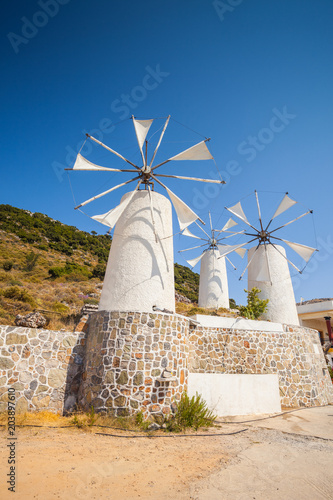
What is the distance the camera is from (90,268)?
28516mm

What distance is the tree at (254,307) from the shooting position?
1255 centimetres

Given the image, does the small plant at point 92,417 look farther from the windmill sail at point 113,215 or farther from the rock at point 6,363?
the windmill sail at point 113,215

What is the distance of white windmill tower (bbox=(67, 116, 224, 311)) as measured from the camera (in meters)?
8.25

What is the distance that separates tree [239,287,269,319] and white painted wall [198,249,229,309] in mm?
5704

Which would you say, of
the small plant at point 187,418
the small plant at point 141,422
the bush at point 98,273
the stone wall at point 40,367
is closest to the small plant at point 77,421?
the stone wall at point 40,367

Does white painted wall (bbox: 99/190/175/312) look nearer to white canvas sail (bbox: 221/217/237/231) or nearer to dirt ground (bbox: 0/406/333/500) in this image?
dirt ground (bbox: 0/406/333/500)

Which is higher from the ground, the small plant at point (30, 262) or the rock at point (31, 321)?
the small plant at point (30, 262)

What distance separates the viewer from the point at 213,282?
64.4ft

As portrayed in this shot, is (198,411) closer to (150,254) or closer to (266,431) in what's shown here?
(266,431)

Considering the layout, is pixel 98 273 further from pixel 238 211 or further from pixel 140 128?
pixel 140 128

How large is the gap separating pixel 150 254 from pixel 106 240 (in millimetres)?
34620

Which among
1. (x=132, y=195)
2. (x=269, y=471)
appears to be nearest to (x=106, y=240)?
(x=132, y=195)

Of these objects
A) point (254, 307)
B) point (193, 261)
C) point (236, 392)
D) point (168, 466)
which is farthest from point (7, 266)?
point (168, 466)

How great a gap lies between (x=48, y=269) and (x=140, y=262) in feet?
57.4
